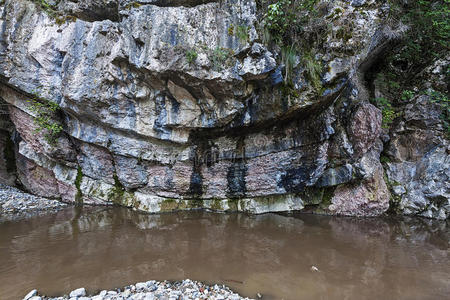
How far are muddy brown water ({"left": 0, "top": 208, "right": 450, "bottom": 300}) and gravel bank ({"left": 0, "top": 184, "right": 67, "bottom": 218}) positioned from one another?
105 cm

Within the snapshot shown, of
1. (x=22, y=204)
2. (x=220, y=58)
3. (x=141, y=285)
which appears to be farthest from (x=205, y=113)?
(x=22, y=204)

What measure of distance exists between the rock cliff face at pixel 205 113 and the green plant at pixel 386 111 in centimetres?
41

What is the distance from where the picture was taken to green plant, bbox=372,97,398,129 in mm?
8609

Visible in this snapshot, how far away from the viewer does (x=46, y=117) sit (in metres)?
8.60

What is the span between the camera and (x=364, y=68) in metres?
9.13

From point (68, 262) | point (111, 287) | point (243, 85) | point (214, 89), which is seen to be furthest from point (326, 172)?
point (68, 262)

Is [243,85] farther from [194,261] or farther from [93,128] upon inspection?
[93,128]

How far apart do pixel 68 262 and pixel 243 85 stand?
21.5ft

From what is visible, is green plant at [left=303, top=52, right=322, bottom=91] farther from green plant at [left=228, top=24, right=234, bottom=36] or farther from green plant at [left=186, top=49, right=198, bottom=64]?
green plant at [left=186, top=49, right=198, bottom=64]

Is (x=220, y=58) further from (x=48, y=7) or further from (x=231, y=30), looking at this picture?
(x=48, y=7)

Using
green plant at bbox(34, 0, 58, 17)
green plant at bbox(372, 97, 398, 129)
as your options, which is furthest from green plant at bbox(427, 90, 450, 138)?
green plant at bbox(34, 0, 58, 17)

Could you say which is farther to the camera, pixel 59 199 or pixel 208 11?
pixel 59 199

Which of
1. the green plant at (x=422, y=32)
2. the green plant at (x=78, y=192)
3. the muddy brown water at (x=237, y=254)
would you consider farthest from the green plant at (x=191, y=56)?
the green plant at (x=422, y=32)

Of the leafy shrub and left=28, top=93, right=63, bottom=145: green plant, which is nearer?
the leafy shrub
